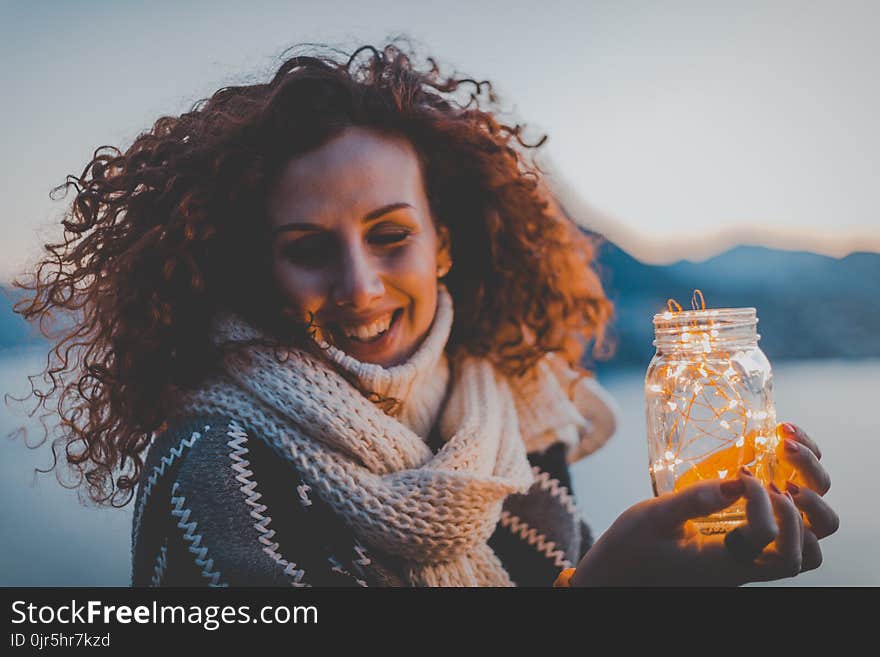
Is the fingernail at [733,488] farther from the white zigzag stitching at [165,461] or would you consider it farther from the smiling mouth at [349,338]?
the white zigzag stitching at [165,461]

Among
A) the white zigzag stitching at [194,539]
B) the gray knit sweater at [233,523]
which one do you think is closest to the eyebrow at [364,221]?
the gray knit sweater at [233,523]

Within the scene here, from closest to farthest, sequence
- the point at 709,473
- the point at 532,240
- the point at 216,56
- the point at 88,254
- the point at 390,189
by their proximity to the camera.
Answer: the point at 709,473, the point at 390,189, the point at 88,254, the point at 216,56, the point at 532,240

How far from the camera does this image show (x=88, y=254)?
1.23 m

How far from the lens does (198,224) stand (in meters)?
1.14

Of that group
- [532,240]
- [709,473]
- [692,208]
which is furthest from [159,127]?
[692,208]

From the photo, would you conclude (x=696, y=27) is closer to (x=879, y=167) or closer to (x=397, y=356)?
(x=879, y=167)

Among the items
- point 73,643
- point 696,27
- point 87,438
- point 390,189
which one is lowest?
point 73,643

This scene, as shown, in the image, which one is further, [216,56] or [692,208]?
[692,208]

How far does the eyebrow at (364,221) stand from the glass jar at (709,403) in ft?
1.39

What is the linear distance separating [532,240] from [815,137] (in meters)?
0.69

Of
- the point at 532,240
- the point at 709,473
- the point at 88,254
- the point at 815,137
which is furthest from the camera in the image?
the point at 815,137

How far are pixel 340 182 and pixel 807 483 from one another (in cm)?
75

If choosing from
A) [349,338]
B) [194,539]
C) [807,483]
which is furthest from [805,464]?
[194,539]

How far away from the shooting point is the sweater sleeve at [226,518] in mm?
952
